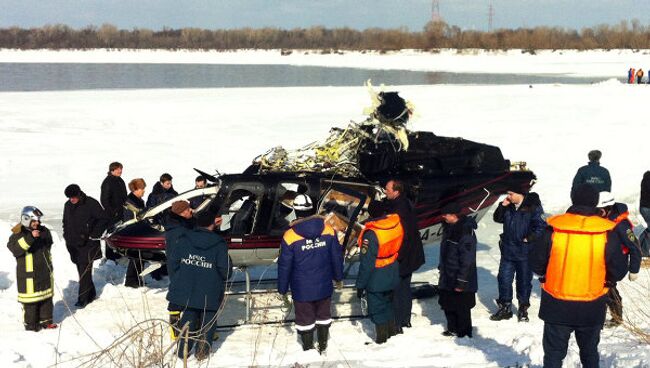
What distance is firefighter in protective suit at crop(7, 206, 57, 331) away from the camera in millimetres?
6688

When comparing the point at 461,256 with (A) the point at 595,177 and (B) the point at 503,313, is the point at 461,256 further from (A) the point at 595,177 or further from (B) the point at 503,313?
(A) the point at 595,177

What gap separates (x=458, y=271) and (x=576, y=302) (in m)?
2.16

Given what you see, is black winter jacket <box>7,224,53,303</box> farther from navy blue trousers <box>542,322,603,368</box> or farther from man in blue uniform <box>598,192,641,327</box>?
man in blue uniform <box>598,192,641,327</box>

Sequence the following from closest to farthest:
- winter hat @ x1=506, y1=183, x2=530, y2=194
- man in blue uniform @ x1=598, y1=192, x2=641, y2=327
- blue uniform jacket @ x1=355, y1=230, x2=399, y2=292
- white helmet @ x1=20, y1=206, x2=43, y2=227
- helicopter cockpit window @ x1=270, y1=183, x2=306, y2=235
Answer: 1. man in blue uniform @ x1=598, y1=192, x2=641, y2=327
2. blue uniform jacket @ x1=355, y1=230, x2=399, y2=292
3. white helmet @ x1=20, y1=206, x2=43, y2=227
4. helicopter cockpit window @ x1=270, y1=183, x2=306, y2=235
5. winter hat @ x1=506, y1=183, x2=530, y2=194

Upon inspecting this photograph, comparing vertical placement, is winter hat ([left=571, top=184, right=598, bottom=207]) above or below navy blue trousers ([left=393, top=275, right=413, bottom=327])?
above

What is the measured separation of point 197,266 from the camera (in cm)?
579

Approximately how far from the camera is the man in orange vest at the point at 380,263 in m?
6.20

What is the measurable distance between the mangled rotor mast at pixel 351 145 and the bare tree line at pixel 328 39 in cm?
8825

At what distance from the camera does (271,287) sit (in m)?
8.35

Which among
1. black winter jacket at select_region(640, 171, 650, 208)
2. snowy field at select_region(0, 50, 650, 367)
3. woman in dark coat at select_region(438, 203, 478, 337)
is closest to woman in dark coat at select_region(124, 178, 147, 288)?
snowy field at select_region(0, 50, 650, 367)

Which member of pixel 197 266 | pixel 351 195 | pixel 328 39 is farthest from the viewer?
pixel 328 39

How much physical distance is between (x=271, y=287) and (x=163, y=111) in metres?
17.8

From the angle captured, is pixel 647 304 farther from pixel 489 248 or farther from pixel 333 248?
pixel 333 248

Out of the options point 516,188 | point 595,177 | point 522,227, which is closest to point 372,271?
point 522,227
